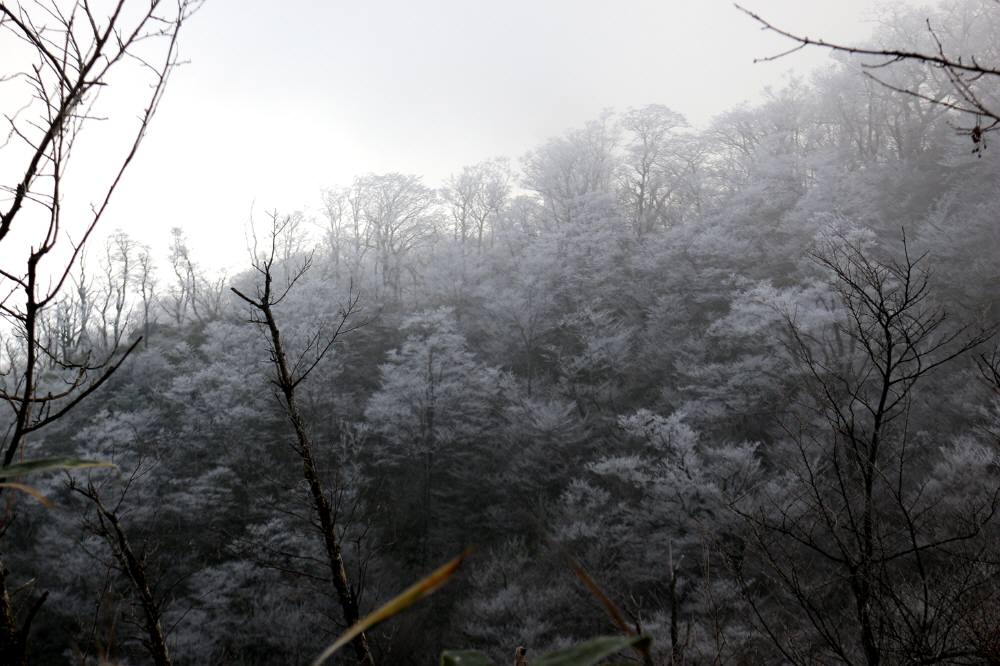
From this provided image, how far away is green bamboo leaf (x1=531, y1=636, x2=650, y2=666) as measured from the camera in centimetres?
39

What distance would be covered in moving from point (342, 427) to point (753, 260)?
48.2ft

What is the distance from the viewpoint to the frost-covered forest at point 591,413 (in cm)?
1075

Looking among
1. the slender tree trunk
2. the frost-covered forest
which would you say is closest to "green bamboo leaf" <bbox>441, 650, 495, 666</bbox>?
the slender tree trunk

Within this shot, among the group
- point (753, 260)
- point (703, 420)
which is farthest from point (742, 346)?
point (753, 260)

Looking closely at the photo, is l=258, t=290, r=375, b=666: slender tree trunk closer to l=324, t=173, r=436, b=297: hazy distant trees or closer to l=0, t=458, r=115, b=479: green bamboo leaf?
l=0, t=458, r=115, b=479: green bamboo leaf

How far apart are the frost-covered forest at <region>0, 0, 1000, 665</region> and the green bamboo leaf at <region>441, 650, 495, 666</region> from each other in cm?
653

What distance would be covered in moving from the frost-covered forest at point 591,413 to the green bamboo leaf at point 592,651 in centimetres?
649

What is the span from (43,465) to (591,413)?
16.9m

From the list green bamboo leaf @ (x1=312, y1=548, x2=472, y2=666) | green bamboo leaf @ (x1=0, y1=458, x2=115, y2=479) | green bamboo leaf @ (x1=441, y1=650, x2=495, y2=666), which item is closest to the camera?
green bamboo leaf @ (x1=312, y1=548, x2=472, y2=666)

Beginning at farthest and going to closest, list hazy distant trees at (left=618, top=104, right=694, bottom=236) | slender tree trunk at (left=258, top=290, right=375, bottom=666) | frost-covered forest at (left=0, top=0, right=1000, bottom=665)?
hazy distant trees at (left=618, top=104, right=694, bottom=236) < frost-covered forest at (left=0, top=0, right=1000, bottom=665) < slender tree trunk at (left=258, top=290, right=375, bottom=666)

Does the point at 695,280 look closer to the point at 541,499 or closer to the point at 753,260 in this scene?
the point at 753,260

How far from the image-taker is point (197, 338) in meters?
25.0

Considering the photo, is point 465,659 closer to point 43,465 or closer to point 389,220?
point 43,465

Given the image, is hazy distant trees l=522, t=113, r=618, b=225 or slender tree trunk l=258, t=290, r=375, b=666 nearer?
slender tree trunk l=258, t=290, r=375, b=666
